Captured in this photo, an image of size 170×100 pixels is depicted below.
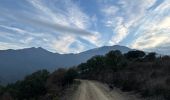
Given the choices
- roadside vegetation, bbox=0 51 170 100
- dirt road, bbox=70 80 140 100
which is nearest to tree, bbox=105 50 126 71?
roadside vegetation, bbox=0 51 170 100

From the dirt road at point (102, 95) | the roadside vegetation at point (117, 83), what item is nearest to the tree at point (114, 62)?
the roadside vegetation at point (117, 83)

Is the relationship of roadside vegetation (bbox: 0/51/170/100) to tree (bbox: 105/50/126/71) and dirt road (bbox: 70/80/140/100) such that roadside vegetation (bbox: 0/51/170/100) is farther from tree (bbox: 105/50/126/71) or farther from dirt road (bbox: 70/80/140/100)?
dirt road (bbox: 70/80/140/100)

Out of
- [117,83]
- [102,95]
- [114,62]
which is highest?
[114,62]

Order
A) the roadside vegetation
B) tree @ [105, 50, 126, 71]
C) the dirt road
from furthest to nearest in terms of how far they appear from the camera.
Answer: tree @ [105, 50, 126, 71]
the roadside vegetation
the dirt road

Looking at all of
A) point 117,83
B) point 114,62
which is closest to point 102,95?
point 117,83

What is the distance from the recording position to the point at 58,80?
225 ft

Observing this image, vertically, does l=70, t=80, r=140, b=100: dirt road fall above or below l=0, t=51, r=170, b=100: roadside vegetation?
below

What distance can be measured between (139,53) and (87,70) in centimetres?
2372

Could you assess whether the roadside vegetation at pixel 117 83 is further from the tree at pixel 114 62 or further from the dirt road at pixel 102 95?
the dirt road at pixel 102 95

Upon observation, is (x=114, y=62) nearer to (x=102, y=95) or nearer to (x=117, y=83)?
(x=117, y=83)

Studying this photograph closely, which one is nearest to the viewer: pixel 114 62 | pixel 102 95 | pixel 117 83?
pixel 102 95

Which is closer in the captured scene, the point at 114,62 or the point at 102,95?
the point at 102,95

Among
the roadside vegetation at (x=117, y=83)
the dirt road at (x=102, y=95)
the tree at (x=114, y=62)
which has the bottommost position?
the dirt road at (x=102, y=95)

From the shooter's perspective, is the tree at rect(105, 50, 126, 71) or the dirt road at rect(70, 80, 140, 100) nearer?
the dirt road at rect(70, 80, 140, 100)
